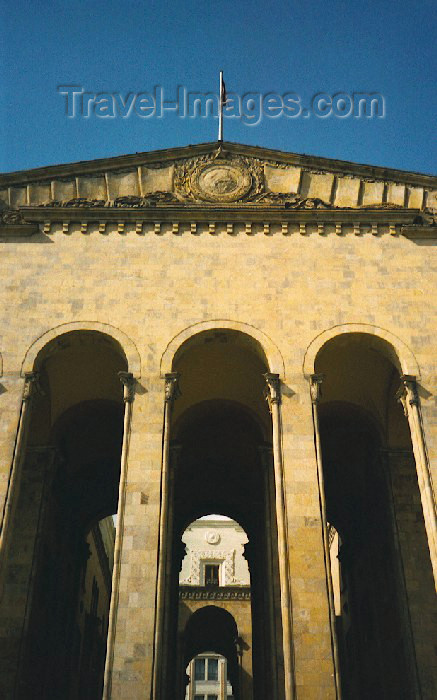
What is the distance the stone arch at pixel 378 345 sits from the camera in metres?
14.7

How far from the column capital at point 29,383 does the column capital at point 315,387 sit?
19.8 ft

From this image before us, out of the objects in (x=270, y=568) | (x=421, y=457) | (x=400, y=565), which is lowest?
(x=270, y=568)

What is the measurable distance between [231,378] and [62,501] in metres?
6.40

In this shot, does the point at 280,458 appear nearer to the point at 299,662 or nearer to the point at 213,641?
the point at 299,662

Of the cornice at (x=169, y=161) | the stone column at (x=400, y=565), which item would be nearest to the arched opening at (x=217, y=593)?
the stone column at (x=400, y=565)

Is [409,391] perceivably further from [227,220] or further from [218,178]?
[218,178]

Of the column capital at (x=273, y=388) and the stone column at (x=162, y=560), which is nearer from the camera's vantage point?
the stone column at (x=162, y=560)

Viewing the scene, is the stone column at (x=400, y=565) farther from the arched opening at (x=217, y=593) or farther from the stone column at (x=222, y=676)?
the stone column at (x=222, y=676)

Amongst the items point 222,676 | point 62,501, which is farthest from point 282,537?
point 222,676

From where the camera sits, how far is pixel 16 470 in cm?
1341

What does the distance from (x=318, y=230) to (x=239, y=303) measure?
3134mm

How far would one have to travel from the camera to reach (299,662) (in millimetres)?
11547

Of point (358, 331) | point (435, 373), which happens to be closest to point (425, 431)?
point (435, 373)

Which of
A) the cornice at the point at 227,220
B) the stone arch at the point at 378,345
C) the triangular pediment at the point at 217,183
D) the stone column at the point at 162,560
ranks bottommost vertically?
the stone column at the point at 162,560
